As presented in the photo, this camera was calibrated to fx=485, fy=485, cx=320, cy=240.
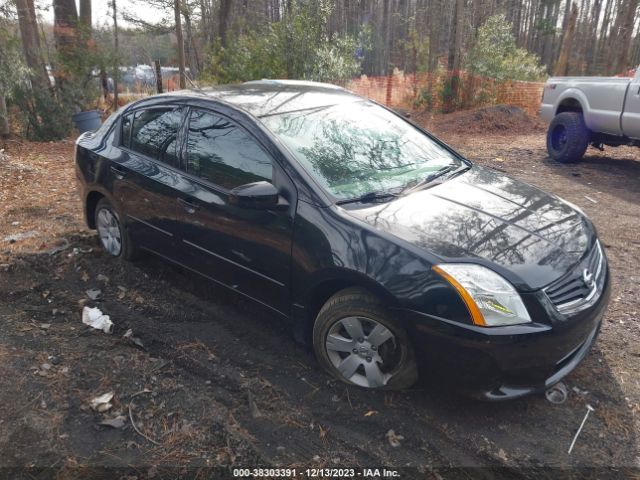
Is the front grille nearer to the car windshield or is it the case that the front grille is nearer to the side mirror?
the car windshield

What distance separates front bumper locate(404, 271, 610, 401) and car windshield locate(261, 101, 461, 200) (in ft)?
3.34

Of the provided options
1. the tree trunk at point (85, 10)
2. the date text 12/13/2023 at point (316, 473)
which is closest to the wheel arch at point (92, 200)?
the date text 12/13/2023 at point (316, 473)

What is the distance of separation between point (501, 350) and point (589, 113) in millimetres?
6859

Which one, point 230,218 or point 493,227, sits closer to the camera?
point 493,227

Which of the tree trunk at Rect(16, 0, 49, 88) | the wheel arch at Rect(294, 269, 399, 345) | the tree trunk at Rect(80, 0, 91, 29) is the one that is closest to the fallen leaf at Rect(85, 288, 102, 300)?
the wheel arch at Rect(294, 269, 399, 345)

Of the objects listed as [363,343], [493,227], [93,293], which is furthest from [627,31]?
[93,293]

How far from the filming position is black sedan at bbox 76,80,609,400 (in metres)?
2.51

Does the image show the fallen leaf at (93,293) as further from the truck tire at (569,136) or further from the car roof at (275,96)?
the truck tire at (569,136)

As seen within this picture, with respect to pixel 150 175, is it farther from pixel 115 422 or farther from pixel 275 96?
pixel 115 422

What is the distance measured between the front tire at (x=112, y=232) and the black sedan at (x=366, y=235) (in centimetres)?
26

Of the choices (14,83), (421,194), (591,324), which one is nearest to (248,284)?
(421,194)

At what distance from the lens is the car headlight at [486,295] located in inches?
96.3

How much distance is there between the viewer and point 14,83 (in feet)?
32.1

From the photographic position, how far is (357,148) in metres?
3.46
